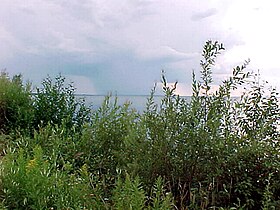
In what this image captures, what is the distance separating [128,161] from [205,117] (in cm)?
75

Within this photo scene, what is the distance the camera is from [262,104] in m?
3.73

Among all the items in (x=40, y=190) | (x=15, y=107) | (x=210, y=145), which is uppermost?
(x=15, y=107)

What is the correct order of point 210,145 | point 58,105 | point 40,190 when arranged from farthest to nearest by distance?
point 58,105 < point 210,145 < point 40,190

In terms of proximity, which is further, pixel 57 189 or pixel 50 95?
pixel 50 95

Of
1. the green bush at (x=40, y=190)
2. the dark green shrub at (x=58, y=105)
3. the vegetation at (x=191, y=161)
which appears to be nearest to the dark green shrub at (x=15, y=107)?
the dark green shrub at (x=58, y=105)

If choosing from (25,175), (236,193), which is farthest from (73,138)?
(236,193)

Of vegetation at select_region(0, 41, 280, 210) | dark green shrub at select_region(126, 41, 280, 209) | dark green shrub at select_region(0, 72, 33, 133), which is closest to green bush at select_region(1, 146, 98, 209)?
vegetation at select_region(0, 41, 280, 210)

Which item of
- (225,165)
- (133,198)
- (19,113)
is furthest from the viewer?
(19,113)

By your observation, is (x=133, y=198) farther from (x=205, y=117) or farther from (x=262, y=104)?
(x=262, y=104)

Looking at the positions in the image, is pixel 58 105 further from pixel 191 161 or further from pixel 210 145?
pixel 210 145

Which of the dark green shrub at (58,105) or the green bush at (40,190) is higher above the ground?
the dark green shrub at (58,105)

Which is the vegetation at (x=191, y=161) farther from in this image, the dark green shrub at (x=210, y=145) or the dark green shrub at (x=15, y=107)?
the dark green shrub at (x=15, y=107)

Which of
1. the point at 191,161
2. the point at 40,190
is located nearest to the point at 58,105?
the point at 191,161

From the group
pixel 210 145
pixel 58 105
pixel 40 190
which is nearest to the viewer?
pixel 40 190
